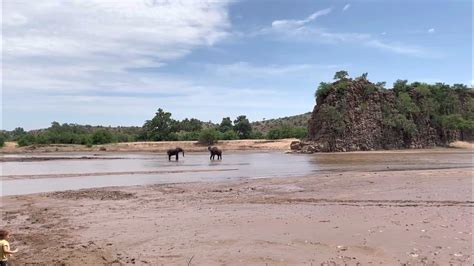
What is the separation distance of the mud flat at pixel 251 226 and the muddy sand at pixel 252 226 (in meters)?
0.02

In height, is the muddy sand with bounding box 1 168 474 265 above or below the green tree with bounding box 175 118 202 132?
below

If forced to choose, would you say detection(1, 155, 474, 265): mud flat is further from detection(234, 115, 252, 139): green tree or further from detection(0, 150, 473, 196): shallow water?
detection(234, 115, 252, 139): green tree

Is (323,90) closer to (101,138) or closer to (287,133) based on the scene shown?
(287,133)

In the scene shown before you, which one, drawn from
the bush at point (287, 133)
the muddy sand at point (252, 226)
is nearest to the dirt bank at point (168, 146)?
the bush at point (287, 133)

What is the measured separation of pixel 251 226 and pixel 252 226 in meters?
0.02

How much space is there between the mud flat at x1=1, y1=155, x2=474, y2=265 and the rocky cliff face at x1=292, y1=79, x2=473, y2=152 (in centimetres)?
3795

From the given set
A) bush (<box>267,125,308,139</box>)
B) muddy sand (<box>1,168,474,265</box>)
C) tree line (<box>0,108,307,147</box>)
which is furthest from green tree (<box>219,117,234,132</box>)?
muddy sand (<box>1,168,474,265</box>)

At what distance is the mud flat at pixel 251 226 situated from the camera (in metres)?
8.11

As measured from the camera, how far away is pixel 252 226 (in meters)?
10.5

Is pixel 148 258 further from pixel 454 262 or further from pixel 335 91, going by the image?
pixel 335 91

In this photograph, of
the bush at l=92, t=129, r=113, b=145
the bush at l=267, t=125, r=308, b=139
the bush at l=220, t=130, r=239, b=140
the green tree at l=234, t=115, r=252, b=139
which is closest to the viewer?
the bush at l=267, t=125, r=308, b=139

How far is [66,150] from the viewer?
86.6 meters

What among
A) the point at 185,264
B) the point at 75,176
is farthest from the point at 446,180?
the point at 75,176

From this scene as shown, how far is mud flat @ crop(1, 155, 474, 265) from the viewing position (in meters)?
8.11
